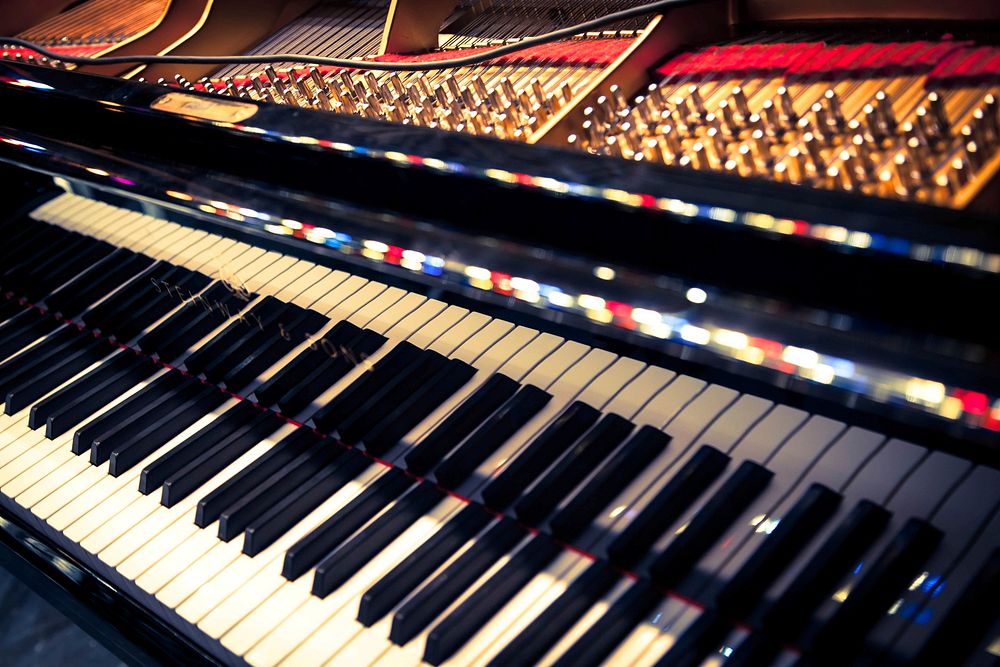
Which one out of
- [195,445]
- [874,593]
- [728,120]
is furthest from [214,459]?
[874,593]

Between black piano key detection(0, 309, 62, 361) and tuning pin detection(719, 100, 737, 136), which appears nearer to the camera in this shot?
tuning pin detection(719, 100, 737, 136)

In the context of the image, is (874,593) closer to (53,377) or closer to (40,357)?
(53,377)

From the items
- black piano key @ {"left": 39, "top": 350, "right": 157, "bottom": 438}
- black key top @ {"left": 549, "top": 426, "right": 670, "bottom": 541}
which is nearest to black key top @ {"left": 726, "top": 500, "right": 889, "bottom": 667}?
black key top @ {"left": 549, "top": 426, "right": 670, "bottom": 541}

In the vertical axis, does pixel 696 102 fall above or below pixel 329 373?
above

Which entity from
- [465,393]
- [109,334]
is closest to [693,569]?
[465,393]

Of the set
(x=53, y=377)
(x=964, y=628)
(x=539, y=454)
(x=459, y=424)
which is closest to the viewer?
(x=964, y=628)

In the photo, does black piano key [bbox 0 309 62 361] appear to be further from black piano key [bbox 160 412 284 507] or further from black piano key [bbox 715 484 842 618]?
black piano key [bbox 715 484 842 618]

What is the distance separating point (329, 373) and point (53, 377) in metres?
0.91

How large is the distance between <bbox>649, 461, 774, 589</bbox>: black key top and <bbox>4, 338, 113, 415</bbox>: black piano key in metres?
1.73

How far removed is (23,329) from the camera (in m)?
2.84

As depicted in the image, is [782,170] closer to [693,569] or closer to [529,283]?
[529,283]

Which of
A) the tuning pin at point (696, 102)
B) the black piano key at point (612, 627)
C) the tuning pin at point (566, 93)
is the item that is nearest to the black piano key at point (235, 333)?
the tuning pin at point (566, 93)

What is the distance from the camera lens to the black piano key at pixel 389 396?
1939 millimetres

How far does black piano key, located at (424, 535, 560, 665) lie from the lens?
5.03 feet
